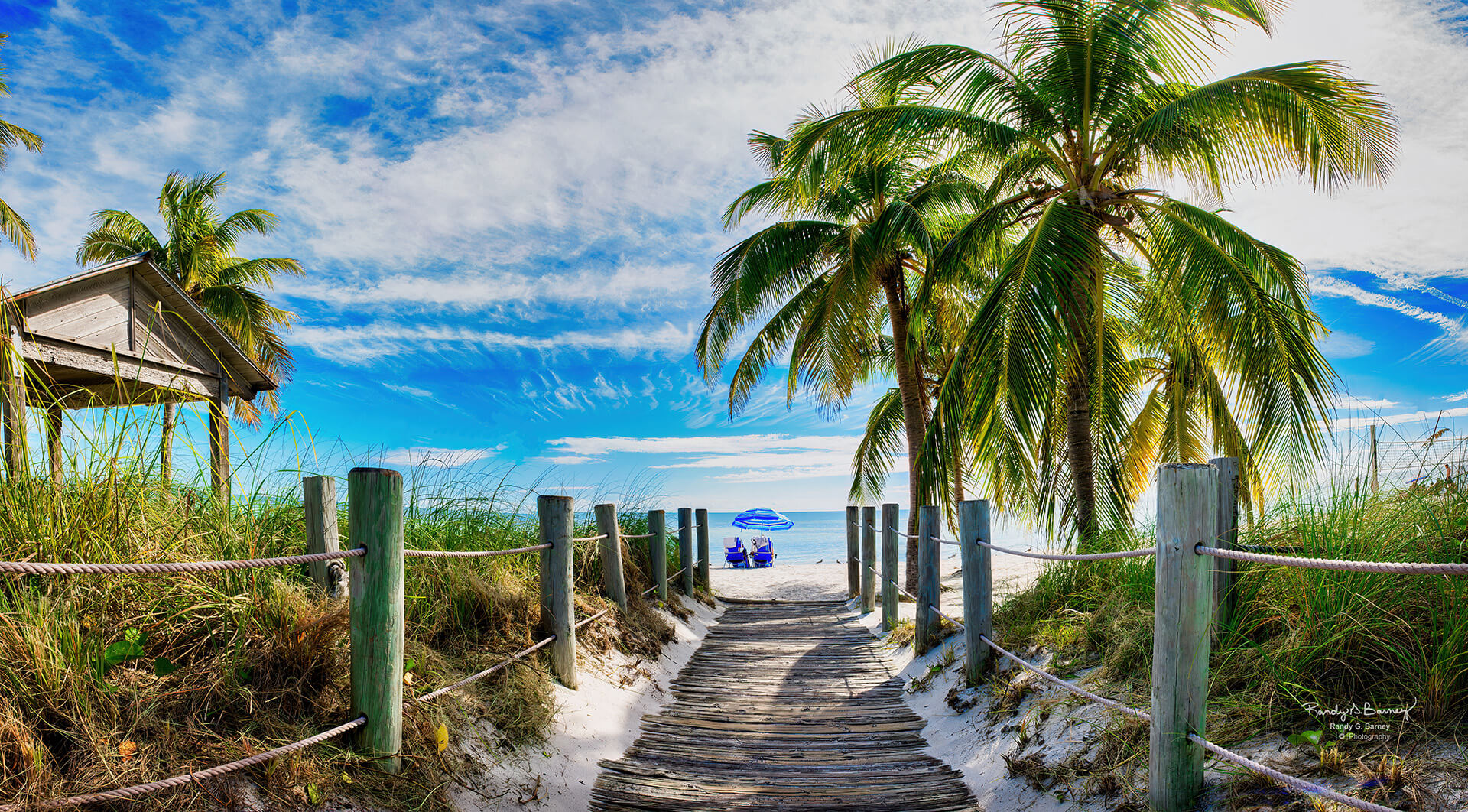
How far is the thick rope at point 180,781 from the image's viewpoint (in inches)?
69.3

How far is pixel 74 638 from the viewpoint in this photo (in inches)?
83.7

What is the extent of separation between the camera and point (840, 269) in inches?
376

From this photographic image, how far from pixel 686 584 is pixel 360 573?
Answer: 21.8 ft

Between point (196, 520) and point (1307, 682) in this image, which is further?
point (196, 520)

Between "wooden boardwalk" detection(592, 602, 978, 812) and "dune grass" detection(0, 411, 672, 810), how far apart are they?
76cm

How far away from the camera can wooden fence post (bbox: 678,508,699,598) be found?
8.96m

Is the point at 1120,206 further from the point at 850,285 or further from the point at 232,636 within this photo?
the point at 232,636

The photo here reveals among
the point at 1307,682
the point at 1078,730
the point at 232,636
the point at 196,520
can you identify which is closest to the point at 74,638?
the point at 232,636

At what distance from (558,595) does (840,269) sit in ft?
21.3

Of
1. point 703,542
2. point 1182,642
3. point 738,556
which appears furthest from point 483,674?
point 738,556

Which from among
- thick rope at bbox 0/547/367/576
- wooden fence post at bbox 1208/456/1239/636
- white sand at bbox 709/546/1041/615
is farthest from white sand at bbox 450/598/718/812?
white sand at bbox 709/546/1041/615

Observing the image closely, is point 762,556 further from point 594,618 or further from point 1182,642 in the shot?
point 1182,642

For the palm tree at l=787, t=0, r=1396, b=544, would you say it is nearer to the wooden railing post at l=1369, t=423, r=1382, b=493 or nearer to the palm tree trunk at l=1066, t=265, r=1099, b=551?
the palm tree trunk at l=1066, t=265, r=1099, b=551

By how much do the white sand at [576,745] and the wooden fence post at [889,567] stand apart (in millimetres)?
2755
